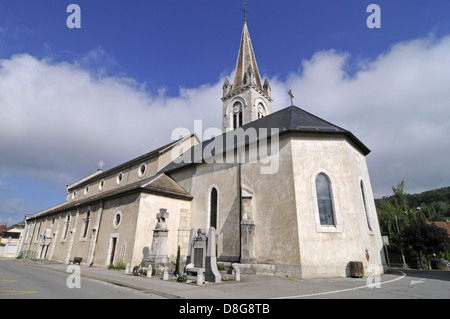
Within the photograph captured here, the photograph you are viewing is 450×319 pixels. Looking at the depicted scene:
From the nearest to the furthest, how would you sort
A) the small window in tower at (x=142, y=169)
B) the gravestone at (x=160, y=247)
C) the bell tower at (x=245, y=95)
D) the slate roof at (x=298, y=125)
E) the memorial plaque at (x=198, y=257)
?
the memorial plaque at (x=198, y=257) → the gravestone at (x=160, y=247) → the slate roof at (x=298, y=125) → the small window in tower at (x=142, y=169) → the bell tower at (x=245, y=95)

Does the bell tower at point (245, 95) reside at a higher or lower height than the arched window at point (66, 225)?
higher

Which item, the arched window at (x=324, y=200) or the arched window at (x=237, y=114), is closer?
the arched window at (x=324, y=200)

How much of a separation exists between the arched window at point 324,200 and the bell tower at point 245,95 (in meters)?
16.8

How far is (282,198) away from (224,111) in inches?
848

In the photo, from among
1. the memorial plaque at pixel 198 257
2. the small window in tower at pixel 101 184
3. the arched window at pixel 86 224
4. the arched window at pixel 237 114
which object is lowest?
the memorial plaque at pixel 198 257

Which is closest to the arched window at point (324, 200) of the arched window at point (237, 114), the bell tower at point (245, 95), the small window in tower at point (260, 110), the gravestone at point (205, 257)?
the gravestone at point (205, 257)

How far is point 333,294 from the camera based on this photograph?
7574 mm

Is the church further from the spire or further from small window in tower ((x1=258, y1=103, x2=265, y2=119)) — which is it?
the spire

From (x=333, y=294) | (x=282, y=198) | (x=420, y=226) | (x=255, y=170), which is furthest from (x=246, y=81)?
(x=333, y=294)

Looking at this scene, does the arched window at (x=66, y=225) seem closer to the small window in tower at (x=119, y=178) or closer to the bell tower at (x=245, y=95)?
the small window in tower at (x=119, y=178)

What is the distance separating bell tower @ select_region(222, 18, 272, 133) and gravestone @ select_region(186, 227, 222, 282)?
1930 centimetres

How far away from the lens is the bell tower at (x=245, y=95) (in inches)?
1202

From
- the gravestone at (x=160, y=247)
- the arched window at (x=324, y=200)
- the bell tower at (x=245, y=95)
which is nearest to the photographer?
the arched window at (x=324, y=200)
